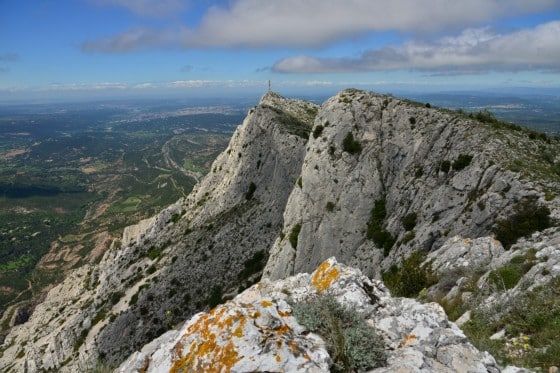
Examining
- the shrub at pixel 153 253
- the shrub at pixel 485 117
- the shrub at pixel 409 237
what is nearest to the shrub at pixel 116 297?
the shrub at pixel 153 253

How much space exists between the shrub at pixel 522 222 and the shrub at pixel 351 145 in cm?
1633

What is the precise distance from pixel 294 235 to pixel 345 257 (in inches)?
243

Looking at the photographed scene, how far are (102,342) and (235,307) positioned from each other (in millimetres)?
46989

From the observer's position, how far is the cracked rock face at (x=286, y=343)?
7.46 metres

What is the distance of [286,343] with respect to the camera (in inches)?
308

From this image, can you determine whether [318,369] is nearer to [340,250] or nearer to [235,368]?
[235,368]

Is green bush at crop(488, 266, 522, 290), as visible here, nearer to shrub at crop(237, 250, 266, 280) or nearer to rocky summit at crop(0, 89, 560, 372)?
rocky summit at crop(0, 89, 560, 372)

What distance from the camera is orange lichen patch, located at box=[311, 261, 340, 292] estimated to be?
11.6 metres

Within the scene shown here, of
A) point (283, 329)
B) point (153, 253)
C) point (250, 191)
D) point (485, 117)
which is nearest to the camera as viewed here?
point (283, 329)

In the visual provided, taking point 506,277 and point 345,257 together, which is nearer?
point 506,277

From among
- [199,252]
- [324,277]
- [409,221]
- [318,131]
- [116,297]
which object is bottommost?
[116,297]

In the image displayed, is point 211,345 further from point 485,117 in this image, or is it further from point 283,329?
point 485,117

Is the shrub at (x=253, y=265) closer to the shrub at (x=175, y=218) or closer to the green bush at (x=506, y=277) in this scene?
the shrub at (x=175, y=218)

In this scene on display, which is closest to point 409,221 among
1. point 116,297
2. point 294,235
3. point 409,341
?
point 294,235
